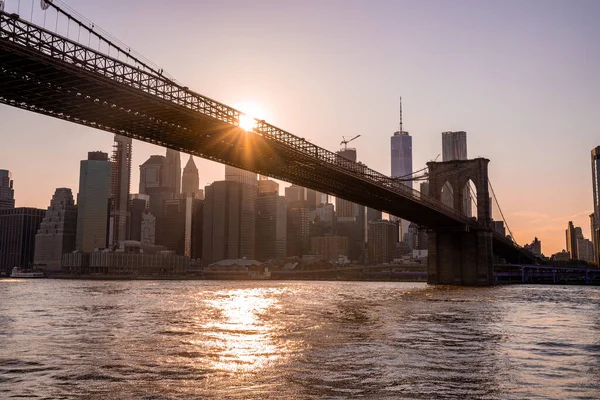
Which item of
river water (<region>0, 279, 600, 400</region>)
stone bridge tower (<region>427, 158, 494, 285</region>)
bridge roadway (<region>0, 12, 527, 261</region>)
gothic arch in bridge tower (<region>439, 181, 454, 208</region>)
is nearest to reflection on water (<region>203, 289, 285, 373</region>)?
river water (<region>0, 279, 600, 400</region>)

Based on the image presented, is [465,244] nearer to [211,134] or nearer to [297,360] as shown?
[211,134]

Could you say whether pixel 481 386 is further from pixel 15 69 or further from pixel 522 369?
pixel 15 69

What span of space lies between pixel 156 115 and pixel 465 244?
5693 centimetres

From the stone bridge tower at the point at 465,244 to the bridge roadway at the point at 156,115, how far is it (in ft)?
27.7

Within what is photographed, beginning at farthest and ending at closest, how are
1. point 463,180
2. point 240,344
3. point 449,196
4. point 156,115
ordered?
point 449,196 → point 463,180 → point 156,115 → point 240,344

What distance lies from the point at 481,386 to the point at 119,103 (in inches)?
1483

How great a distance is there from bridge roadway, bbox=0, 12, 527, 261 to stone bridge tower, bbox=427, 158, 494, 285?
845 centimetres

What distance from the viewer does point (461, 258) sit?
88312mm

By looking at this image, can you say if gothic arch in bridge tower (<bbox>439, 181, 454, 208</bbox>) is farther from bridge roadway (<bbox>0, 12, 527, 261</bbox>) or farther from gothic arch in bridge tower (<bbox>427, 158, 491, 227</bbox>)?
bridge roadway (<bbox>0, 12, 527, 261</bbox>)

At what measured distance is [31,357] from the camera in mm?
16000

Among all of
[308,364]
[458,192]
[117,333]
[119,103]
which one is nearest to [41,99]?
[119,103]

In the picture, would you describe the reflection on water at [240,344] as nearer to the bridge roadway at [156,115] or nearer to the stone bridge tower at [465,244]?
the bridge roadway at [156,115]

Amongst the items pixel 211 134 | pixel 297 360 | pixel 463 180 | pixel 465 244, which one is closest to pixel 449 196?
pixel 463 180

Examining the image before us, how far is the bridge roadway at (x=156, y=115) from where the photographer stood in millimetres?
35906
